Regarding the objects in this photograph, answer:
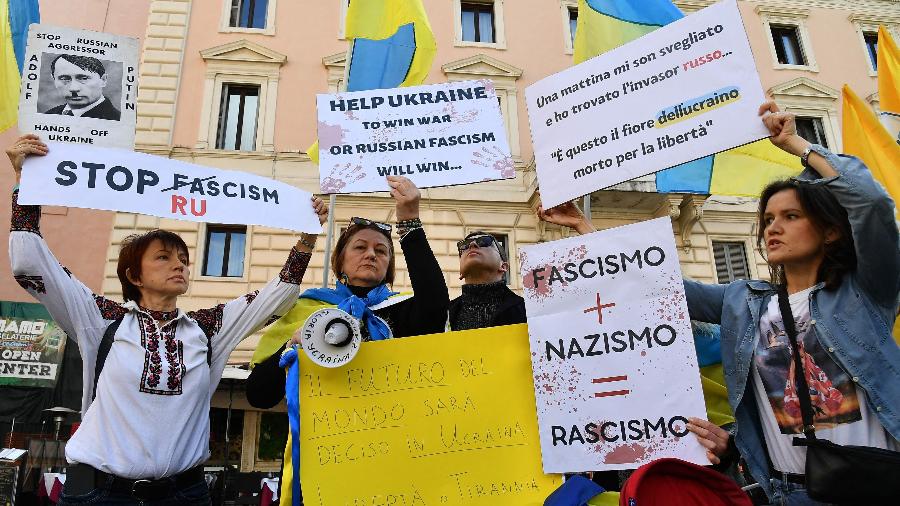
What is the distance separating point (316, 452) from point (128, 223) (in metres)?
11.2

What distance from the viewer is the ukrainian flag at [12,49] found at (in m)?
4.24

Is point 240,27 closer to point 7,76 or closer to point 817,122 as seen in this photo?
point 7,76

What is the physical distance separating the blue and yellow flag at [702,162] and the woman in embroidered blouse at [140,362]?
302 centimetres

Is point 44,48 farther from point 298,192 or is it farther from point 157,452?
point 157,452

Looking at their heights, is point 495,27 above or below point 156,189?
above

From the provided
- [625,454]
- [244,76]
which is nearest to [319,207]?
[625,454]

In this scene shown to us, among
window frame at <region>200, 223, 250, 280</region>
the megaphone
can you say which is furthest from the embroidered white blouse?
window frame at <region>200, 223, 250, 280</region>

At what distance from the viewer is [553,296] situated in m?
2.34

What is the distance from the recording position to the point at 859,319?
6.21 ft

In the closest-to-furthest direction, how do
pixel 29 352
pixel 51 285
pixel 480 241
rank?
pixel 51 285
pixel 480 241
pixel 29 352

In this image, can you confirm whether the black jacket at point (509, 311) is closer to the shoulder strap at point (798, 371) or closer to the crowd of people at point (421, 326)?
the crowd of people at point (421, 326)

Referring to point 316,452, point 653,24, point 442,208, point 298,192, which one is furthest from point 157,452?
point 442,208

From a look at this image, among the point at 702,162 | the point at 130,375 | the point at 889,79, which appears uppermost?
the point at 889,79

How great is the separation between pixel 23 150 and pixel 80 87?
2.31 feet
